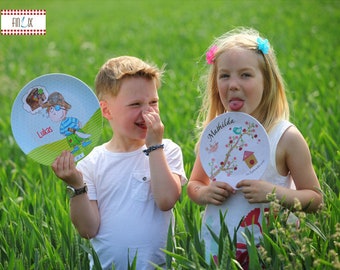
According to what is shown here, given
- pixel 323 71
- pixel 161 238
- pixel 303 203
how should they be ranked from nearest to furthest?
pixel 303 203
pixel 161 238
pixel 323 71

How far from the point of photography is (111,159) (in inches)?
116

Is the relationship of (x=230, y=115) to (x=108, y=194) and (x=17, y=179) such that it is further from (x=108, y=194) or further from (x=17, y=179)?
(x=17, y=179)

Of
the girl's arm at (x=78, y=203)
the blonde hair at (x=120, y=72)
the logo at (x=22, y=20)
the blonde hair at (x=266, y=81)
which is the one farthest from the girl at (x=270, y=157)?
the logo at (x=22, y=20)

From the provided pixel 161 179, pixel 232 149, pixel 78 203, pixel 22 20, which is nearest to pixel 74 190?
pixel 78 203

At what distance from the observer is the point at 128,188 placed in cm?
289

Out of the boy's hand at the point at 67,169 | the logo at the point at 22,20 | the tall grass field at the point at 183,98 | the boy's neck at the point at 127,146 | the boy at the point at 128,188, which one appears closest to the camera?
the tall grass field at the point at 183,98

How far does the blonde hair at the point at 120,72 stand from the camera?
2.90 meters

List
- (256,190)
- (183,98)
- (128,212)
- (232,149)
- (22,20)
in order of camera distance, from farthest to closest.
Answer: (183,98)
(22,20)
(128,212)
(232,149)
(256,190)

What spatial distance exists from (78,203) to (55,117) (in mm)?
376

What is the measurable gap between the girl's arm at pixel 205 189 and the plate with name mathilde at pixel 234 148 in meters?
0.03

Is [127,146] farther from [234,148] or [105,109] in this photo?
[234,148]

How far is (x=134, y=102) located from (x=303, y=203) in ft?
2.72

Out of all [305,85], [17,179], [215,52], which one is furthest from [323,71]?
[215,52]

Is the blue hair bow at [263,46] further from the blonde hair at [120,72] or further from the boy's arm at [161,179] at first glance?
the boy's arm at [161,179]
